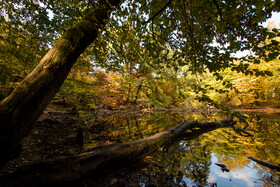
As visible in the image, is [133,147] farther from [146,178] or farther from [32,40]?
[32,40]

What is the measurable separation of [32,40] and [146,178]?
633 cm

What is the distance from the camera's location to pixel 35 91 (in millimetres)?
1774

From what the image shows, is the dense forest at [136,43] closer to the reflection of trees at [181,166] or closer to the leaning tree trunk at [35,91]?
the leaning tree trunk at [35,91]

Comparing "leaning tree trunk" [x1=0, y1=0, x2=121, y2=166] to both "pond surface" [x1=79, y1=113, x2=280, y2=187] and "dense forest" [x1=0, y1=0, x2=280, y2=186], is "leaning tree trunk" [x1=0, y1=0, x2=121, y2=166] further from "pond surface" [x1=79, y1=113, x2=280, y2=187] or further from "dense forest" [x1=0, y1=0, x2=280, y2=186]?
"pond surface" [x1=79, y1=113, x2=280, y2=187]

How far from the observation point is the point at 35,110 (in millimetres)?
1772

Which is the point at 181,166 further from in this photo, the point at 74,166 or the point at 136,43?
the point at 136,43

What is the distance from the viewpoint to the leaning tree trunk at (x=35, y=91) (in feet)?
4.98

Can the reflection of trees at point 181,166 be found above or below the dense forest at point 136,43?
below

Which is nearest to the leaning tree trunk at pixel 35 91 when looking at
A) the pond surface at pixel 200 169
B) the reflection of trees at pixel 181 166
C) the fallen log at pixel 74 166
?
the fallen log at pixel 74 166

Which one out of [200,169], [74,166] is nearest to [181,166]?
[200,169]

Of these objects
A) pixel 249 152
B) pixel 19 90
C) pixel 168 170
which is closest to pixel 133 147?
pixel 168 170

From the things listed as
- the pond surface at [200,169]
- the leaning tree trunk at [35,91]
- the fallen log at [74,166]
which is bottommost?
the pond surface at [200,169]

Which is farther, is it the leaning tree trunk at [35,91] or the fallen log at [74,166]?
the leaning tree trunk at [35,91]

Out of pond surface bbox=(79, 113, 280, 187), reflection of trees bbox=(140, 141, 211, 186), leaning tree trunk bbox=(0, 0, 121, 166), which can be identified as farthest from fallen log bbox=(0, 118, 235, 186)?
leaning tree trunk bbox=(0, 0, 121, 166)
